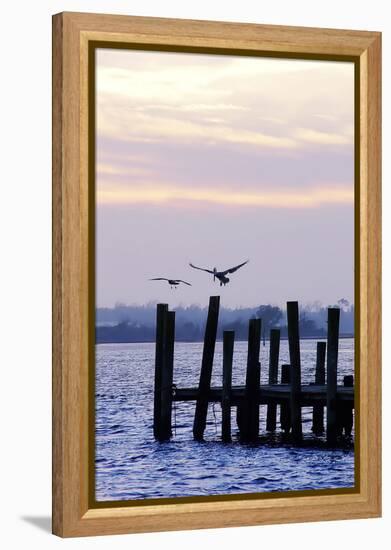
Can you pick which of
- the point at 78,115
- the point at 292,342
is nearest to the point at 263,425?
the point at 292,342

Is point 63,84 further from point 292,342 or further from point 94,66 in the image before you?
point 292,342

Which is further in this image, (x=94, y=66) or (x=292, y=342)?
(x=292, y=342)

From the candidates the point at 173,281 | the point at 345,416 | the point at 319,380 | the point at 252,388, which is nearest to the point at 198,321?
the point at 173,281

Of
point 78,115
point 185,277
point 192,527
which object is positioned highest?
point 78,115

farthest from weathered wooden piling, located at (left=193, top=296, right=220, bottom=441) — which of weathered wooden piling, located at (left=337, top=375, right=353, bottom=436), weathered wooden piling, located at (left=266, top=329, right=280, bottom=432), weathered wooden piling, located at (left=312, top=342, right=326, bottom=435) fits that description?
weathered wooden piling, located at (left=337, top=375, right=353, bottom=436)

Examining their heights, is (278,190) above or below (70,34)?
below

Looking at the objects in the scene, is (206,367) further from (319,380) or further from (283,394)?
(319,380)

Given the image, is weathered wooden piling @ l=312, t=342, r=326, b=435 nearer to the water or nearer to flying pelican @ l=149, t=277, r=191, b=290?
the water
